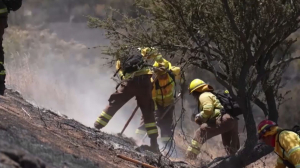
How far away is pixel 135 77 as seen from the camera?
26.6ft

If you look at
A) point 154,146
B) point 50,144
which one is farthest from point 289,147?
point 154,146

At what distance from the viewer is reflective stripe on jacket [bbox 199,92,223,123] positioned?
748cm

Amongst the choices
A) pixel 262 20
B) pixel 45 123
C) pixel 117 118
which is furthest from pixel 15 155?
pixel 117 118

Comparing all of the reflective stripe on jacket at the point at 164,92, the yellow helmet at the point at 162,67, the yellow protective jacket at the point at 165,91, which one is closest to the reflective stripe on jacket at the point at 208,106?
the yellow helmet at the point at 162,67

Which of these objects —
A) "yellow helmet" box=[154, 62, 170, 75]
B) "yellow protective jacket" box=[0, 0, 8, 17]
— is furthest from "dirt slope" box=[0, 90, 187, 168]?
"yellow helmet" box=[154, 62, 170, 75]

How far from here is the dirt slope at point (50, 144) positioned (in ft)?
11.1

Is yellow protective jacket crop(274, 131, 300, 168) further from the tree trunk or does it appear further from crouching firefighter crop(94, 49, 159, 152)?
crouching firefighter crop(94, 49, 159, 152)

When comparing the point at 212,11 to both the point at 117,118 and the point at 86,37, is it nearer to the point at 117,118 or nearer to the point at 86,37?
the point at 117,118

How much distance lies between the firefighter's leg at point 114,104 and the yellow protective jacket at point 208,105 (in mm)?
1192

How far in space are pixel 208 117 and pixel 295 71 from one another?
260 inches

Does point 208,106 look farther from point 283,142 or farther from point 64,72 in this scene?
point 64,72

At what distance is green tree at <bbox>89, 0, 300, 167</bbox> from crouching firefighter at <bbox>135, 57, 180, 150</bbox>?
5.80 ft

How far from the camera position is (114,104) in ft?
27.2

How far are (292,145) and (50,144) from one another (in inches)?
90.1
